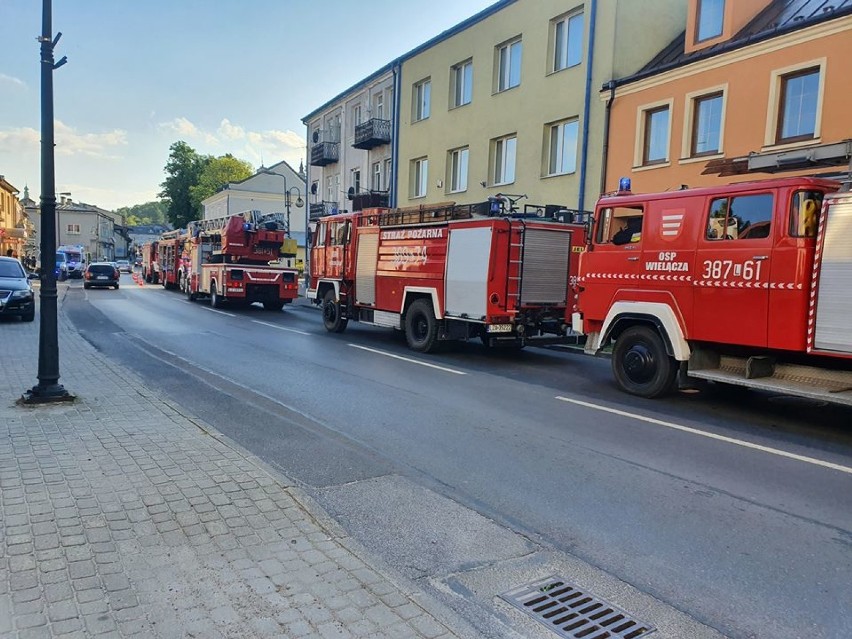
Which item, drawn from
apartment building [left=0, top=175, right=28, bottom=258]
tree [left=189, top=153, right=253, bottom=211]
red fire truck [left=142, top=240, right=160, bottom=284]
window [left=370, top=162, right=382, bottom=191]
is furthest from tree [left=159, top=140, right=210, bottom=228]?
window [left=370, top=162, right=382, bottom=191]

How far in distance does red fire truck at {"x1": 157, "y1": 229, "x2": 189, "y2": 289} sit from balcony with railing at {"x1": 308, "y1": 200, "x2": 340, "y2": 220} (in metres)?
6.70

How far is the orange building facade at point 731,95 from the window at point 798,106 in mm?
20

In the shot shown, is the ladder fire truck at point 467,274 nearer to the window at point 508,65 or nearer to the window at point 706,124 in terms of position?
the window at point 706,124

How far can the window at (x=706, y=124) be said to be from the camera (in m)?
14.3

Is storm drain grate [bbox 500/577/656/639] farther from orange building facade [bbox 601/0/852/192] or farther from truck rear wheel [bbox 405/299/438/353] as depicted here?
orange building facade [bbox 601/0/852/192]

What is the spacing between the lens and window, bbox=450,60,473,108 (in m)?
22.5

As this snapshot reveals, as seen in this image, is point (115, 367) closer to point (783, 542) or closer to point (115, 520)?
point (115, 520)

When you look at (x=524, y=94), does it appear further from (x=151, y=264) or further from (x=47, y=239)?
(x=151, y=264)

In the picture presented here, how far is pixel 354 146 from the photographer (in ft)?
97.0

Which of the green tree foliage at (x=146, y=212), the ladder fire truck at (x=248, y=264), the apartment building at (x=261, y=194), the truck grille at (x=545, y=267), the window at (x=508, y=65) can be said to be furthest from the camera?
the green tree foliage at (x=146, y=212)

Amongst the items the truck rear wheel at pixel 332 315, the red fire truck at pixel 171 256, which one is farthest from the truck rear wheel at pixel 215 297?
the truck rear wheel at pixel 332 315

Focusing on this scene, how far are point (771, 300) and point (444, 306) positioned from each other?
20.6 ft

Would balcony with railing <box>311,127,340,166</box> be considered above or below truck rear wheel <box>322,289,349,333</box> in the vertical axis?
above

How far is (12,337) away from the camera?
1285 cm
